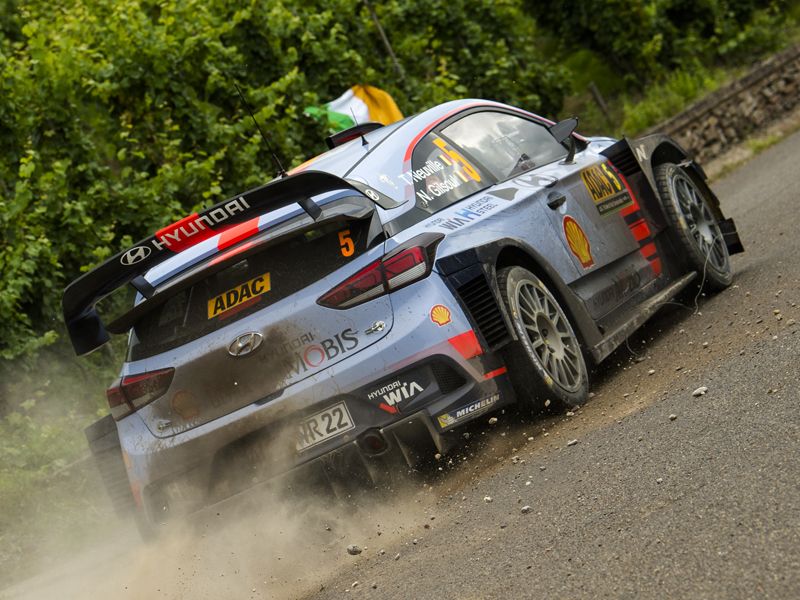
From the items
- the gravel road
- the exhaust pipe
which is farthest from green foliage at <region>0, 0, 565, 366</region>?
the gravel road

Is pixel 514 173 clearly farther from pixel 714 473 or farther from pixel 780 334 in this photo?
pixel 714 473

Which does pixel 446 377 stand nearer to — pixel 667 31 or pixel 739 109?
pixel 739 109

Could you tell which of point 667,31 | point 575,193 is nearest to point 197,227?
point 575,193

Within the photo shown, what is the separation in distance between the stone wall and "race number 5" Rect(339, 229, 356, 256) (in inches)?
493

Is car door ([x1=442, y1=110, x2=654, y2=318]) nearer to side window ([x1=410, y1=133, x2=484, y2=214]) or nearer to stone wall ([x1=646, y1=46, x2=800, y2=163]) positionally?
side window ([x1=410, y1=133, x2=484, y2=214])

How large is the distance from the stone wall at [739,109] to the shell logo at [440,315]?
12.6 metres

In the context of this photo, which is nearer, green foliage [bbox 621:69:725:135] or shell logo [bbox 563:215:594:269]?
shell logo [bbox 563:215:594:269]

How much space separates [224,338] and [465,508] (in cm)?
134

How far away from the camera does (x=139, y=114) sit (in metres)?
13.2

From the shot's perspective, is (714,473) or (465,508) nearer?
(714,473)

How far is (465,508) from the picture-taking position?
5652mm

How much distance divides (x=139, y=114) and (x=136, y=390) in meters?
7.46

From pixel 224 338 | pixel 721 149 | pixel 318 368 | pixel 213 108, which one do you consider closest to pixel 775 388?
pixel 318 368

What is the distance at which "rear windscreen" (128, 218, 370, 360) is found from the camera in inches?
240
